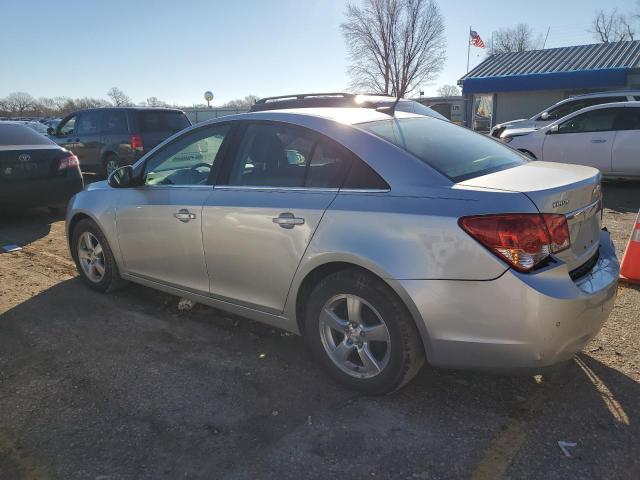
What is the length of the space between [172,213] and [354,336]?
1.71 meters

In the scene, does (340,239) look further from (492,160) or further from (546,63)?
(546,63)

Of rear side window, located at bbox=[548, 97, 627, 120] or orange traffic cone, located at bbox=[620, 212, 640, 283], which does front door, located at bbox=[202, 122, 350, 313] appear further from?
rear side window, located at bbox=[548, 97, 627, 120]

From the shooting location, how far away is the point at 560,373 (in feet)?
10.2

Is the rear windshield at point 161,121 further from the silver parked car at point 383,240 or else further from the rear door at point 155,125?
the silver parked car at point 383,240

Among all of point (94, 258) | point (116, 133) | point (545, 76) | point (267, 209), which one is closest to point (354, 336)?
point (267, 209)

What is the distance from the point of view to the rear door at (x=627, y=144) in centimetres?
928

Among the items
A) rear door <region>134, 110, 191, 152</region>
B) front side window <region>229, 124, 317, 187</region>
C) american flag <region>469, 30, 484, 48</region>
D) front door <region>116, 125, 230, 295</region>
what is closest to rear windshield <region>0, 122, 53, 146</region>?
rear door <region>134, 110, 191, 152</region>

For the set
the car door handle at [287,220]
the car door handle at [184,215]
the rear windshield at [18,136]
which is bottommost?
the car door handle at [184,215]

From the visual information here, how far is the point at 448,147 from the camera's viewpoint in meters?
3.10

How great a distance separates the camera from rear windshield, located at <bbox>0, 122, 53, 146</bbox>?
7.48 meters

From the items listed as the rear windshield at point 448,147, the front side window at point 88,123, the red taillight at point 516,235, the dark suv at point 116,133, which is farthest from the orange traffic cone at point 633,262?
the front side window at point 88,123

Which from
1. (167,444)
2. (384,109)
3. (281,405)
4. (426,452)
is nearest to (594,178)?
(384,109)

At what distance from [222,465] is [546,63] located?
88.6 feet

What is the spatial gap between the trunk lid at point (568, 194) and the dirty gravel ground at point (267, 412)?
0.84m
